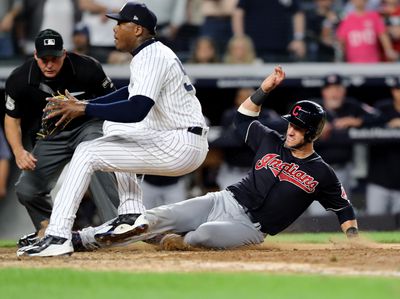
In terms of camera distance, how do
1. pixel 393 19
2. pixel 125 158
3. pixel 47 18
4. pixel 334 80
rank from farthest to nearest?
pixel 393 19 < pixel 47 18 < pixel 334 80 < pixel 125 158

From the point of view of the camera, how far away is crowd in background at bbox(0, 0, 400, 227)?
1198 centimetres

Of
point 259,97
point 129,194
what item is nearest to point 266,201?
point 259,97

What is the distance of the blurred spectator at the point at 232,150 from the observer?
12.0 meters

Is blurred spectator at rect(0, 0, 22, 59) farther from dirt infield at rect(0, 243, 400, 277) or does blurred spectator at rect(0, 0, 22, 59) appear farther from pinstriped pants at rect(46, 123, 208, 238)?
pinstriped pants at rect(46, 123, 208, 238)

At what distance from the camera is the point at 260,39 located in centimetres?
1242

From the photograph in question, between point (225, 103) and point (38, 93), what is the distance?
5875mm

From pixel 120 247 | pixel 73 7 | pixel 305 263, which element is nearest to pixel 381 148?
pixel 73 7

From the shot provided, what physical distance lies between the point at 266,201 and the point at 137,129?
107 centimetres

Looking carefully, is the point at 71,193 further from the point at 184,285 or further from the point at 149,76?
the point at 184,285

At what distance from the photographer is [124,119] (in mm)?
6344

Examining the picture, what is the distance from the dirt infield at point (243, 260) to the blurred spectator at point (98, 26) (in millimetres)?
5153

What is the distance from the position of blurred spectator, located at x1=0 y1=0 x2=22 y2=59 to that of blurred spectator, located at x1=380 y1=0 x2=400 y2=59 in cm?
455

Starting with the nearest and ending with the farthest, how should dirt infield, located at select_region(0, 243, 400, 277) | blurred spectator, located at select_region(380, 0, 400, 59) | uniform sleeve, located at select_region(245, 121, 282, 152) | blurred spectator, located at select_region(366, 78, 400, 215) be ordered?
Result: dirt infield, located at select_region(0, 243, 400, 277) → uniform sleeve, located at select_region(245, 121, 282, 152) → blurred spectator, located at select_region(366, 78, 400, 215) → blurred spectator, located at select_region(380, 0, 400, 59)

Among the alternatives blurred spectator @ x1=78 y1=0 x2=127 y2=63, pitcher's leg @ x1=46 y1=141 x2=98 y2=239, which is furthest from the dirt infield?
blurred spectator @ x1=78 y1=0 x2=127 y2=63
